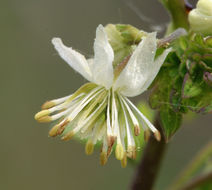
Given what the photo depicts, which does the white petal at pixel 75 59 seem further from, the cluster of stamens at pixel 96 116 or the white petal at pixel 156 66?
the white petal at pixel 156 66

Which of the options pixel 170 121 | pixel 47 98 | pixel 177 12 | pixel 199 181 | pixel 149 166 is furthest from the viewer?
pixel 47 98

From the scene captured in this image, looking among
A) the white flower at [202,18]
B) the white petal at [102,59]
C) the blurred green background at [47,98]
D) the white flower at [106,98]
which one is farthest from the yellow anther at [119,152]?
the blurred green background at [47,98]

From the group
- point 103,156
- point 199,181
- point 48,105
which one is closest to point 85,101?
point 48,105

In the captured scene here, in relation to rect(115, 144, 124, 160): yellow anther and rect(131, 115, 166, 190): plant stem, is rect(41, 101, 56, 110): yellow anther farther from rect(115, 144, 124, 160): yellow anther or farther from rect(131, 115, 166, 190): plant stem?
rect(131, 115, 166, 190): plant stem

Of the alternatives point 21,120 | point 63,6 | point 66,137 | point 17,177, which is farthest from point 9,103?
point 66,137

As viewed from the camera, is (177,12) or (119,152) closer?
(119,152)

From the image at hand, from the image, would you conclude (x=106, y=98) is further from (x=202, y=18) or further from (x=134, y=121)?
(x=202, y=18)
